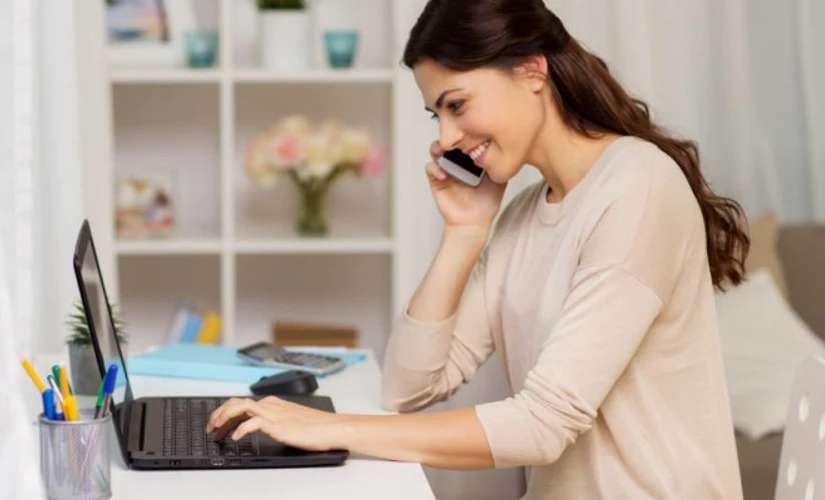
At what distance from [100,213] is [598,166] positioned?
144 centimetres

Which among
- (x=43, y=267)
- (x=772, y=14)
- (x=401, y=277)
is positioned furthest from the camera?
(x=772, y=14)

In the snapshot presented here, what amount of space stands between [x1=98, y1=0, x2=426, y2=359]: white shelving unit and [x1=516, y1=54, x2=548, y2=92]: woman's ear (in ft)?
5.29

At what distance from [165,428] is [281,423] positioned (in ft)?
0.62

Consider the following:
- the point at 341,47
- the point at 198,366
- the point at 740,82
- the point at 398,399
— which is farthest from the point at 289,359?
the point at 740,82

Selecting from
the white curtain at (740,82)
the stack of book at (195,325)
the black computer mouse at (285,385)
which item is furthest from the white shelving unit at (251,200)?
the black computer mouse at (285,385)

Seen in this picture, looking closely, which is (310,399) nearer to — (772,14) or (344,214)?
(344,214)

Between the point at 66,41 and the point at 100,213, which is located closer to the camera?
the point at 66,41

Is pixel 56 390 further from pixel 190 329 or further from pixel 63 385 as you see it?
pixel 190 329

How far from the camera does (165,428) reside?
1563 mm

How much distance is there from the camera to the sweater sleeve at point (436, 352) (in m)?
1.79

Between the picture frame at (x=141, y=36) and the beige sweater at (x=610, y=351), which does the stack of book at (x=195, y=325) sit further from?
the beige sweater at (x=610, y=351)

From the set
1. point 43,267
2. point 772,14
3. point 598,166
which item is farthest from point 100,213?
point 772,14

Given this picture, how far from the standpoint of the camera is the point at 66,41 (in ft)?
7.59

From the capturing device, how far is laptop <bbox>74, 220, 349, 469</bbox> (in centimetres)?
141
